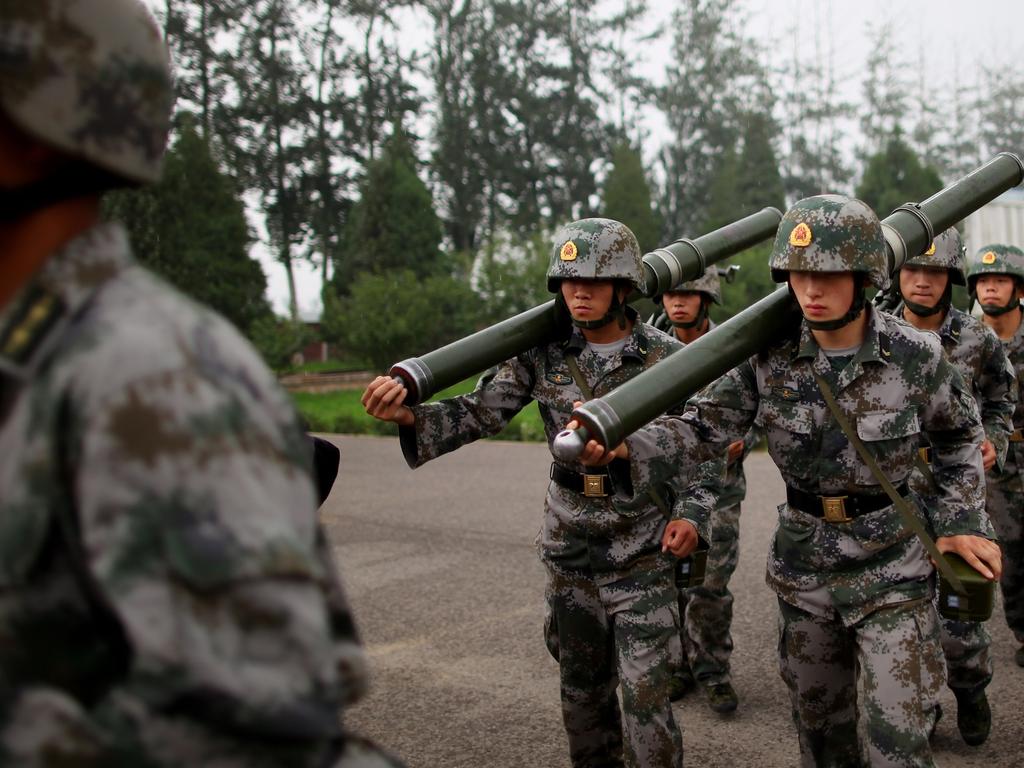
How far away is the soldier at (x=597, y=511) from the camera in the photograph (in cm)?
427

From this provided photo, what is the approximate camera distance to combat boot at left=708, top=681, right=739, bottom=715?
5.64 metres

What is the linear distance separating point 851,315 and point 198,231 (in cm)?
2383

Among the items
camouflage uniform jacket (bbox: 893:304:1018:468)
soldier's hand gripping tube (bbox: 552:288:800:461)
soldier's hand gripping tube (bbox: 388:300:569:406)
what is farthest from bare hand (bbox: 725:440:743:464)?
soldier's hand gripping tube (bbox: 552:288:800:461)

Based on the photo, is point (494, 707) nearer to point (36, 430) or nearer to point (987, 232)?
point (36, 430)

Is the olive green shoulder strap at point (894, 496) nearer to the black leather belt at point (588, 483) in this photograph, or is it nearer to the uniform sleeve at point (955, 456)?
the uniform sleeve at point (955, 456)

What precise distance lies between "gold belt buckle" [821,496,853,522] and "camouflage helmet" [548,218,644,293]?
1.29 meters

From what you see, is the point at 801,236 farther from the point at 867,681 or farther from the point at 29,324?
the point at 29,324

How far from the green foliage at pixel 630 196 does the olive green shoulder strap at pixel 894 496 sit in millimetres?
32173

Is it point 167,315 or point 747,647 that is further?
point 747,647

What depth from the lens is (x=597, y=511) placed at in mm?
4516

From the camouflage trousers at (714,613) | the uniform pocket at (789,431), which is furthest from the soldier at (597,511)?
the camouflage trousers at (714,613)

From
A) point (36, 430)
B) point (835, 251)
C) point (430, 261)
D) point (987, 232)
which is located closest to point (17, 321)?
point (36, 430)

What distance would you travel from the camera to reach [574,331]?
4.88 metres

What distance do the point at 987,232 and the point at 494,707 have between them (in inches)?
646
